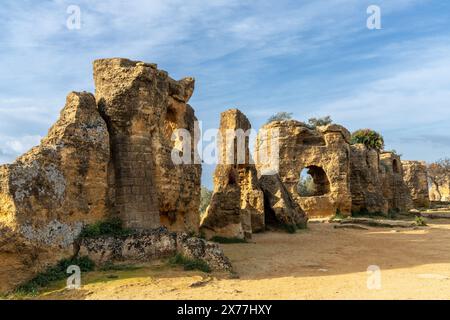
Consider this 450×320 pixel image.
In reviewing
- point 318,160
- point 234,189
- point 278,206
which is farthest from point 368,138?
point 234,189

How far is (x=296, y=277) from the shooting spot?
8609mm

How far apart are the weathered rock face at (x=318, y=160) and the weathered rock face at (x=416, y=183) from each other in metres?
15.5

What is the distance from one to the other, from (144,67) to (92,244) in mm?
4019

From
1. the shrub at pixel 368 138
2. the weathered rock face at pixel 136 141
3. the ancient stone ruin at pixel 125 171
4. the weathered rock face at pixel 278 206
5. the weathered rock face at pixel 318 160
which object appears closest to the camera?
the ancient stone ruin at pixel 125 171

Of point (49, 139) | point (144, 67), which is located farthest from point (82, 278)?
point (144, 67)

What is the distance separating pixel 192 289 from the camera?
7.36 meters

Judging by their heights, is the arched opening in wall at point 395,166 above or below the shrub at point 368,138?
below

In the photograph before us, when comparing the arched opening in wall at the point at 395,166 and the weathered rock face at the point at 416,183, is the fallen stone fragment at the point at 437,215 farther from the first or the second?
the weathered rock face at the point at 416,183

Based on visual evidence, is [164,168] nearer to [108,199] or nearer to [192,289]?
[108,199]

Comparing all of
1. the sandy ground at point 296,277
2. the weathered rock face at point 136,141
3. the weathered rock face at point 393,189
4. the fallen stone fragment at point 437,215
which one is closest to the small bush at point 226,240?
the sandy ground at point 296,277

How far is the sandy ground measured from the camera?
7016mm

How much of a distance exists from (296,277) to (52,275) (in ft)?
14.1

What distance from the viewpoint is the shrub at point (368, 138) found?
34.7 metres

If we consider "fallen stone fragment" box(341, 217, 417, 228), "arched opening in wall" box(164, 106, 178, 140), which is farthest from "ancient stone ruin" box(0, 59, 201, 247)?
"fallen stone fragment" box(341, 217, 417, 228)
